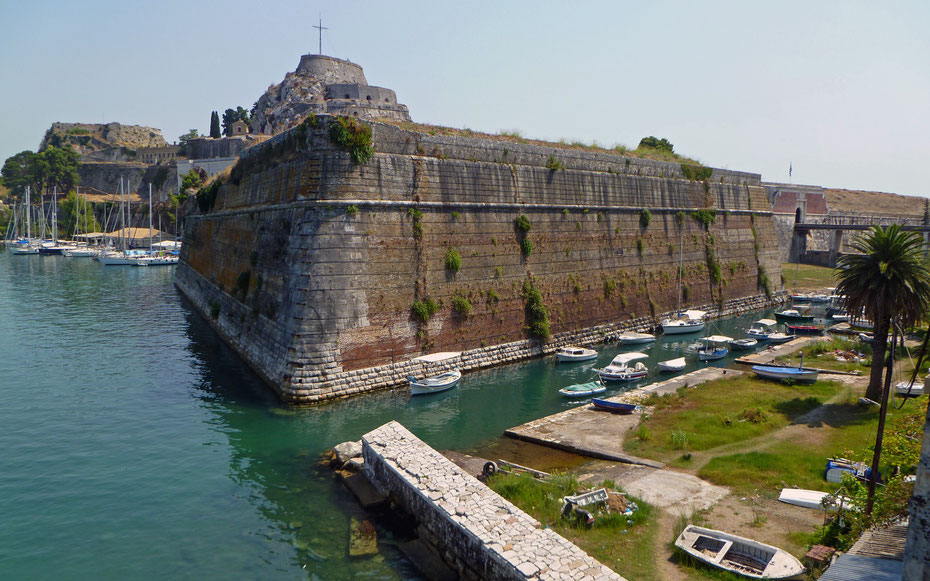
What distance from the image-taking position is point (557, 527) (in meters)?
12.6

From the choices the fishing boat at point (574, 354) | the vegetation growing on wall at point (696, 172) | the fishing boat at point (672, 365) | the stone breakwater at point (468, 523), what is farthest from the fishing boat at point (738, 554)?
the vegetation growing on wall at point (696, 172)

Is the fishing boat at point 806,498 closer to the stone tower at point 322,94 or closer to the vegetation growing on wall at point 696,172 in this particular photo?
the vegetation growing on wall at point 696,172

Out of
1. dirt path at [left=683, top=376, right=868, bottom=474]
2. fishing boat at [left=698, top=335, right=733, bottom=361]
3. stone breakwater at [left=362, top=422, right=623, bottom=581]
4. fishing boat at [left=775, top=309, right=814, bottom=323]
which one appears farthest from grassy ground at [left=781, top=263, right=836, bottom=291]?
stone breakwater at [left=362, top=422, right=623, bottom=581]

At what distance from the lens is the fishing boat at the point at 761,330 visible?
35531mm

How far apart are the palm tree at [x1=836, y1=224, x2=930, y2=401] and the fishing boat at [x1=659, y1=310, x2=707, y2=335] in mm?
14906

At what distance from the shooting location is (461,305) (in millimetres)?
26797

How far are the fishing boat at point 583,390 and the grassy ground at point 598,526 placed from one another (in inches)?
366

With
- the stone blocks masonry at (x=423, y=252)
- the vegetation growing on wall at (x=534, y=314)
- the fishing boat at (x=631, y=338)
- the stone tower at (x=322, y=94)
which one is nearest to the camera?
the stone blocks masonry at (x=423, y=252)

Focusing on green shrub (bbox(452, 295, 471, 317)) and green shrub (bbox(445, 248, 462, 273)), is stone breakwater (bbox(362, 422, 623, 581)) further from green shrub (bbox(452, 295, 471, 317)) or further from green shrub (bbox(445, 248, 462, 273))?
green shrub (bbox(445, 248, 462, 273))

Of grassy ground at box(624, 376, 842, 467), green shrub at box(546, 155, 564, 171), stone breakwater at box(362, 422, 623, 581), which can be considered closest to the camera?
stone breakwater at box(362, 422, 623, 581)

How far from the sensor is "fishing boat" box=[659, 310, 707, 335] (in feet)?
118

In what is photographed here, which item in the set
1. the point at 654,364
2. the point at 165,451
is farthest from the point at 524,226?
the point at 165,451

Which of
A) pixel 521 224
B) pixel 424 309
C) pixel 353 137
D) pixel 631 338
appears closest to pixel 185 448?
pixel 424 309

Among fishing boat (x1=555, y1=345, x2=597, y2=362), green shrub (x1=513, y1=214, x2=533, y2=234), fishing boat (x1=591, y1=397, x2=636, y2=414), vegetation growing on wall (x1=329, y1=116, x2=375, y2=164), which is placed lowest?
fishing boat (x1=591, y1=397, x2=636, y2=414)
